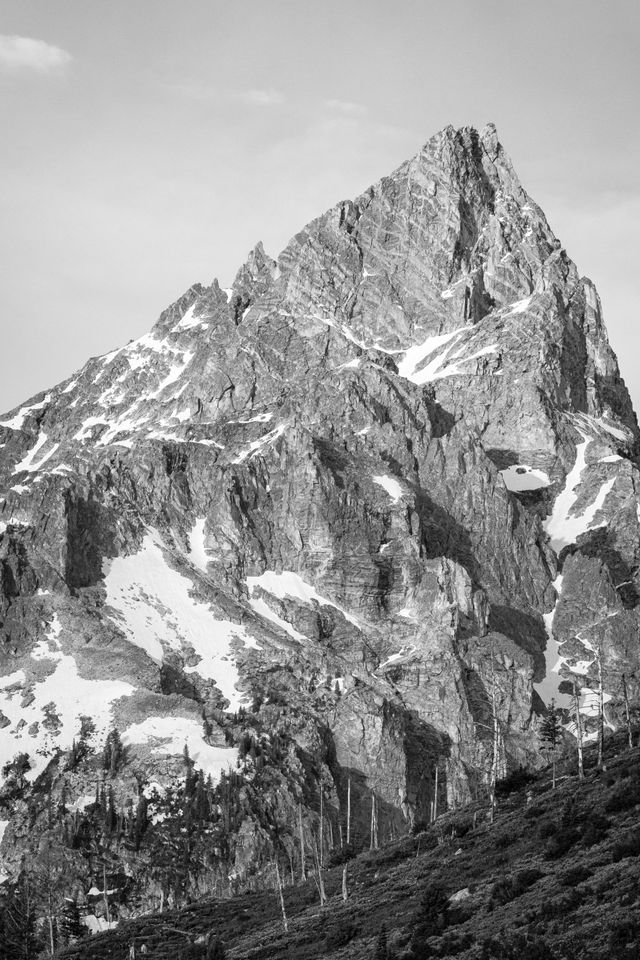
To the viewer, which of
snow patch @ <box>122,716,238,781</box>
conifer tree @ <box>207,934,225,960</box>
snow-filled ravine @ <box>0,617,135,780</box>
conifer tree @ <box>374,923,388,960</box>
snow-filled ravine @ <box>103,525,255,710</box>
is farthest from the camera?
snow-filled ravine @ <box>103,525,255,710</box>

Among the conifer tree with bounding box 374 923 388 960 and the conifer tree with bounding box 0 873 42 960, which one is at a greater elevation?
the conifer tree with bounding box 0 873 42 960

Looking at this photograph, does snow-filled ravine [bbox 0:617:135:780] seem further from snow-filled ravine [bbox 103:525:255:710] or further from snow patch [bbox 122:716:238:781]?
snow-filled ravine [bbox 103:525:255:710]

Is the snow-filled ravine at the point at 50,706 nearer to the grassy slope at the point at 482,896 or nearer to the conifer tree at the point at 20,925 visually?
the conifer tree at the point at 20,925

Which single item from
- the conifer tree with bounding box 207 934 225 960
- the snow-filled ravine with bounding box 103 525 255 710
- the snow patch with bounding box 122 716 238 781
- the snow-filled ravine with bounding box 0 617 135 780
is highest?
the snow-filled ravine with bounding box 103 525 255 710

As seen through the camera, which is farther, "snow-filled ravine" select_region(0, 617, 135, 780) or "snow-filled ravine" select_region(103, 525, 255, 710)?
"snow-filled ravine" select_region(103, 525, 255, 710)

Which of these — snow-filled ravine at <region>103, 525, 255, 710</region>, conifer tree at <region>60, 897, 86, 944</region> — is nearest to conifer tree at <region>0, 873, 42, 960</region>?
conifer tree at <region>60, 897, 86, 944</region>

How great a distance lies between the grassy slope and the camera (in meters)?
48.0

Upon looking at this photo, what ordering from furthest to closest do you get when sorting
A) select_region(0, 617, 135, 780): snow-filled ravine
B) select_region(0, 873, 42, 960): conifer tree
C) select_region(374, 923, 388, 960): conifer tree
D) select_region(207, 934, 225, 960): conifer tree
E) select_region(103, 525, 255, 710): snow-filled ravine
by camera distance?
select_region(103, 525, 255, 710): snow-filled ravine → select_region(0, 617, 135, 780): snow-filled ravine → select_region(0, 873, 42, 960): conifer tree → select_region(207, 934, 225, 960): conifer tree → select_region(374, 923, 388, 960): conifer tree

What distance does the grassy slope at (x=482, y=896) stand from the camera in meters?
48.0

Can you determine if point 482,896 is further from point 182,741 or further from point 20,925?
point 182,741

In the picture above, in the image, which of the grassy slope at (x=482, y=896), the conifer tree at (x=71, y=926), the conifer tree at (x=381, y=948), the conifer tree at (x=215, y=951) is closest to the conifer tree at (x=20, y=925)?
the conifer tree at (x=71, y=926)

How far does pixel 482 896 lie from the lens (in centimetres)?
5788

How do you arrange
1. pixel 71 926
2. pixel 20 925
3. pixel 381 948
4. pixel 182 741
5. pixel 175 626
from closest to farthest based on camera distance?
pixel 381 948 → pixel 71 926 → pixel 20 925 → pixel 182 741 → pixel 175 626

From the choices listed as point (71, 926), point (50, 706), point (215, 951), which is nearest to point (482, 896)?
point (215, 951)
